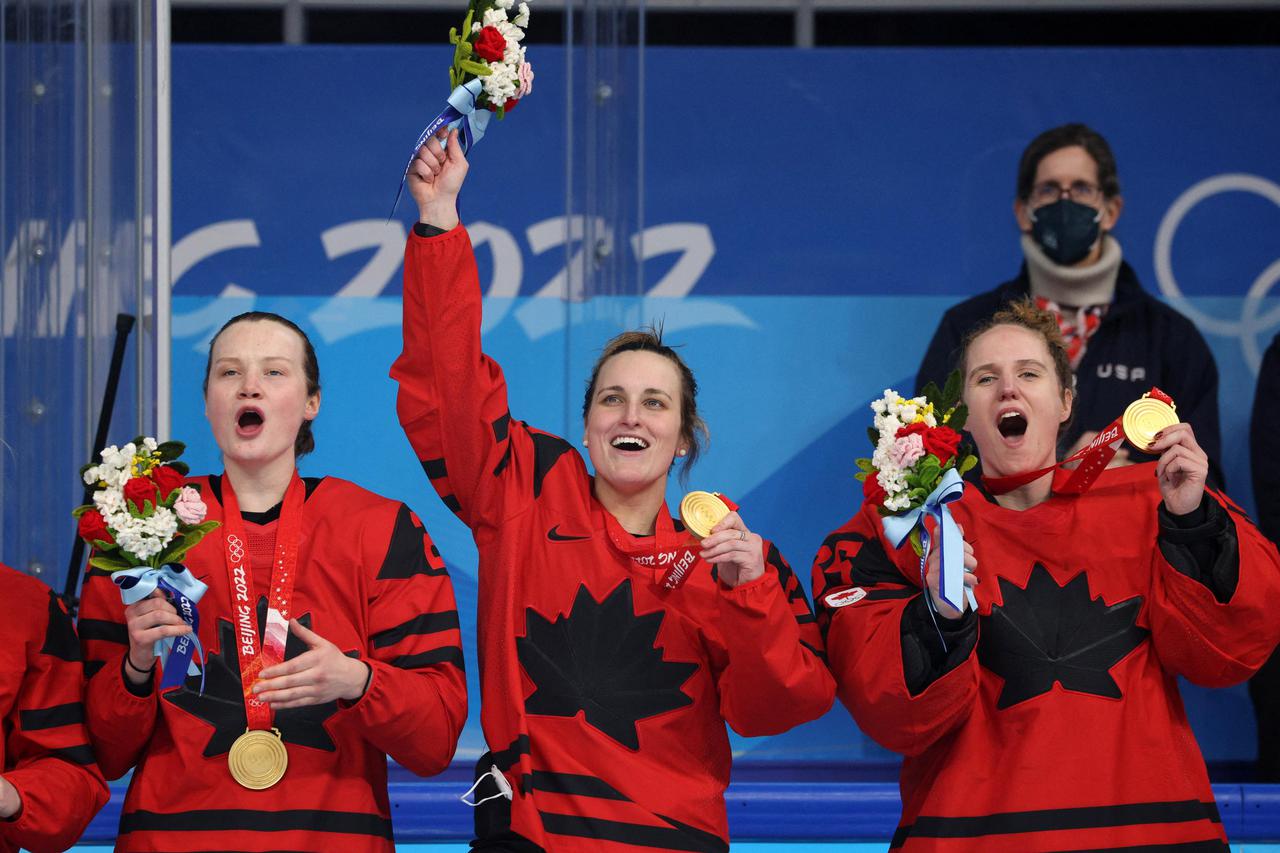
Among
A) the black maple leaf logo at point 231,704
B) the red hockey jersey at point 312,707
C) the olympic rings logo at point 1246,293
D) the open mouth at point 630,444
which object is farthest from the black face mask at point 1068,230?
the black maple leaf logo at point 231,704

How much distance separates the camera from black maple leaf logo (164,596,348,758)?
256cm

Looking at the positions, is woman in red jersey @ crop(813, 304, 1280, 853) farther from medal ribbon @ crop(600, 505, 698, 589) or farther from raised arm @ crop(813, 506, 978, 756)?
medal ribbon @ crop(600, 505, 698, 589)

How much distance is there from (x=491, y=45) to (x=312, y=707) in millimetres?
1196

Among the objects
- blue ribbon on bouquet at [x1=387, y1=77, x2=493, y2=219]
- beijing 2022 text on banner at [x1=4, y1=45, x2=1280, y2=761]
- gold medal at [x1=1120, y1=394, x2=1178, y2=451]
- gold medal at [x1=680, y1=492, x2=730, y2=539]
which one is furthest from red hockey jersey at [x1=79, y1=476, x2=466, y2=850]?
beijing 2022 text on banner at [x1=4, y1=45, x2=1280, y2=761]

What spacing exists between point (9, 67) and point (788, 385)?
263cm

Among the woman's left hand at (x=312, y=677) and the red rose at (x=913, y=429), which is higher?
the red rose at (x=913, y=429)

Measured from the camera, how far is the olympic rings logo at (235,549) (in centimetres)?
263

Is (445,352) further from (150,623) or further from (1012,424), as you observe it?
(1012,424)

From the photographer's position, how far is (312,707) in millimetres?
2596

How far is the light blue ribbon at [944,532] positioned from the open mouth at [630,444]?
1.64 feet

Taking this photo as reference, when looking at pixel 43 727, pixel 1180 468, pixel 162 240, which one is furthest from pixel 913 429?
pixel 162 240

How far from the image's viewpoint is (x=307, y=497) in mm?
2756

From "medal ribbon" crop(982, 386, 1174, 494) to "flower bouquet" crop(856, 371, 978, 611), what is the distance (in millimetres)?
250

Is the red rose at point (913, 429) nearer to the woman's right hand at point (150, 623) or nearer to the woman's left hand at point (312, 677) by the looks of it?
the woman's left hand at point (312, 677)
